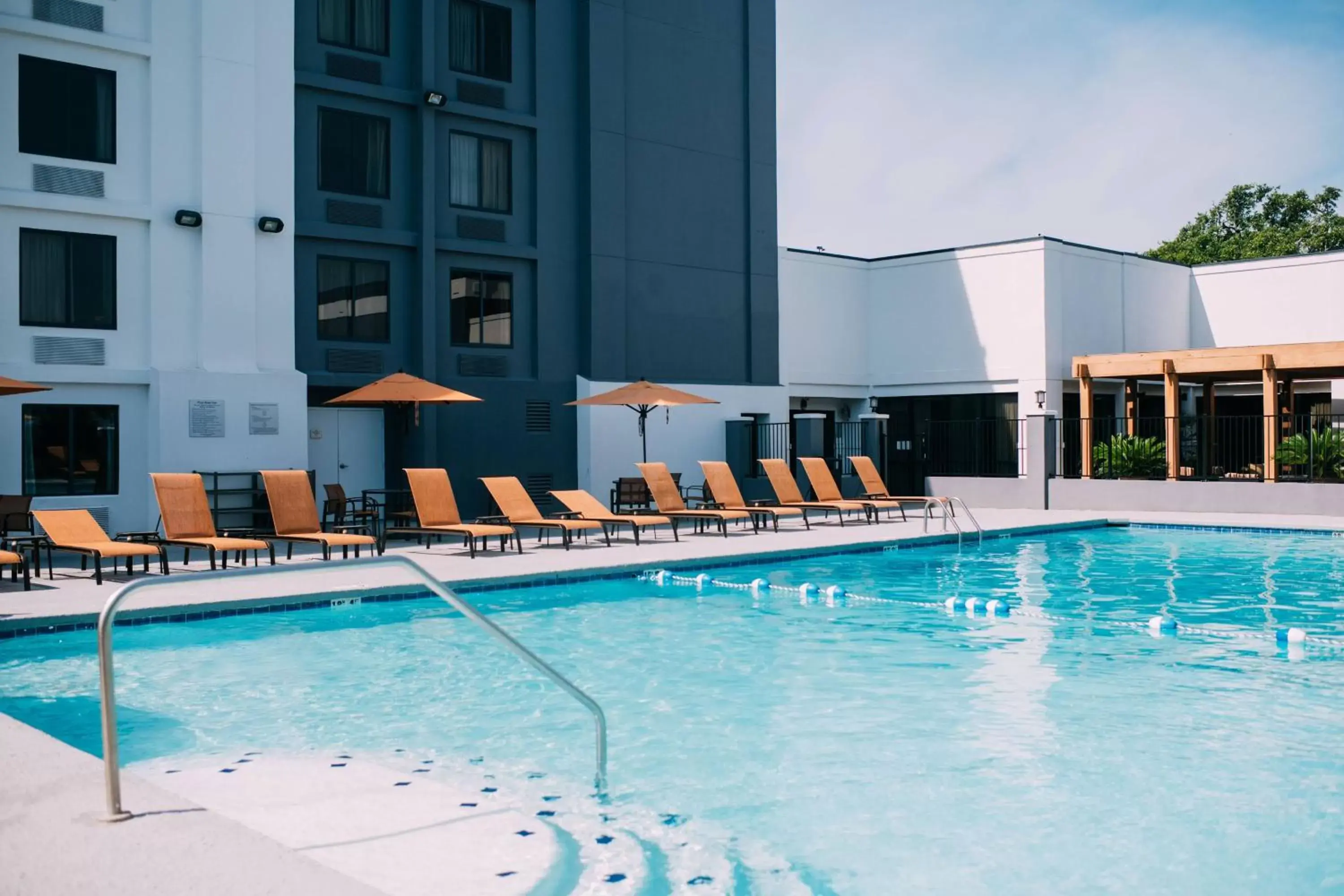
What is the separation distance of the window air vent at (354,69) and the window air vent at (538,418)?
234 inches

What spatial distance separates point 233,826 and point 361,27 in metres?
17.8

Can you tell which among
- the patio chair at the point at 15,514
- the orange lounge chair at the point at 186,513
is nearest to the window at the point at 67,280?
the patio chair at the point at 15,514

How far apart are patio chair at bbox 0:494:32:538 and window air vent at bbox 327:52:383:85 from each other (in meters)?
8.50

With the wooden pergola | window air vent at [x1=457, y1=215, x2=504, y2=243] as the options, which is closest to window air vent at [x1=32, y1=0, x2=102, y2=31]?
window air vent at [x1=457, y1=215, x2=504, y2=243]

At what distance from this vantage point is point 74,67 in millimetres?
16656

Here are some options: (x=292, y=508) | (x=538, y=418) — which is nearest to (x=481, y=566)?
(x=292, y=508)

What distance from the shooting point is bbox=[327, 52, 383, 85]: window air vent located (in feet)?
62.8

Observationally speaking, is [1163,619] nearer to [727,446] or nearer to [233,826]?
[233,826]

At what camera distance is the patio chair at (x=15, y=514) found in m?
13.8

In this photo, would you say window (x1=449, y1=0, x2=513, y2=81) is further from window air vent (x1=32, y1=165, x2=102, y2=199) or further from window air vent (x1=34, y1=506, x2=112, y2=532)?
window air vent (x1=34, y1=506, x2=112, y2=532)

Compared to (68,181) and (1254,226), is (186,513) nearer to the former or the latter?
(68,181)

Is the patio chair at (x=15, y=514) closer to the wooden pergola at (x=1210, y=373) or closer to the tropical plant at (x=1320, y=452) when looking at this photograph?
the wooden pergola at (x=1210, y=373)

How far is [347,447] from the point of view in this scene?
1973 cm

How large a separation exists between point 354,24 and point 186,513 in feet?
33.3
